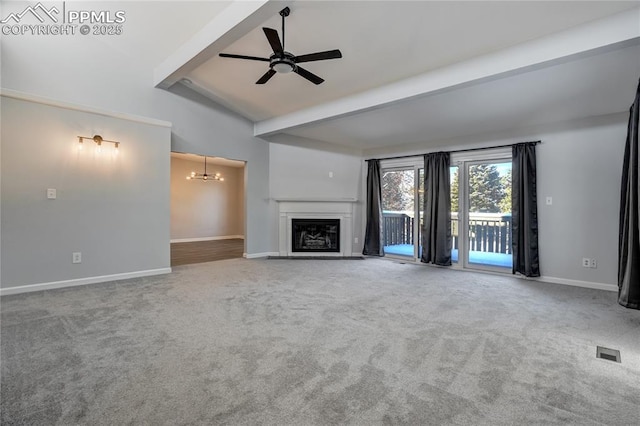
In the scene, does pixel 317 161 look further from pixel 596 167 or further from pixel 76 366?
pixel 76 366

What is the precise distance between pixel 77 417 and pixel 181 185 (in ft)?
27.4

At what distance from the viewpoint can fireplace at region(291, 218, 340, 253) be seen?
264 inches

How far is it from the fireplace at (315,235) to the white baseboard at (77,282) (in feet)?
8.86

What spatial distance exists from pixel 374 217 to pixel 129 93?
5085mm

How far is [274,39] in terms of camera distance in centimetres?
263

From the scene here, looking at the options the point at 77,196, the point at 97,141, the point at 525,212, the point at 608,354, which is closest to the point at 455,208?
the point at 525,212

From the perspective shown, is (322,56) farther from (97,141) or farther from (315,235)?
(315,235)

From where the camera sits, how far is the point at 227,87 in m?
4.93

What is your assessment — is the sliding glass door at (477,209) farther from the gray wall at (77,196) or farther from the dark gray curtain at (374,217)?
the gray wall at (77,196)

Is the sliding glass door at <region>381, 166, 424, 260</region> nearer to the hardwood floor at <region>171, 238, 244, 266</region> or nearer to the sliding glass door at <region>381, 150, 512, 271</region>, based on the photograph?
the sliding glass door at <region>381, 150, 512, 271</region>

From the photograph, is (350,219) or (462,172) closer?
(462,172)

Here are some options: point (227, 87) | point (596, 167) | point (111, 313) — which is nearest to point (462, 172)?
point (596, 167)

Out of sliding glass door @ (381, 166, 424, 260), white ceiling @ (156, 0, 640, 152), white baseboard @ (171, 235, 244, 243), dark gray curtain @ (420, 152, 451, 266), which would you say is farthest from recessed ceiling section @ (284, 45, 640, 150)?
white baseboard @ (171, 235, 244, 243)

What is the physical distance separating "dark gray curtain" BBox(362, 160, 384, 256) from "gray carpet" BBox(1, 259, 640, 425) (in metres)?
2.70
